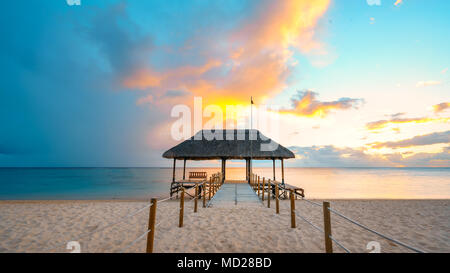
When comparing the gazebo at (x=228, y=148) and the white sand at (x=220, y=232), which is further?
the gazebo at (x=228, y=148)

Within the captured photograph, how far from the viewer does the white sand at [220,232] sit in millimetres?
4156

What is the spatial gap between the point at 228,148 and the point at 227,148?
8cm

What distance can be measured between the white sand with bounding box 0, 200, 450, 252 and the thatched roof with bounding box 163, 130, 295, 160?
6.48 metres

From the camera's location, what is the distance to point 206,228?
5.14m

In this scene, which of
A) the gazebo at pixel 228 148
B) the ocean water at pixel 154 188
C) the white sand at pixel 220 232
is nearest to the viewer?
the white sand at pixel 220 232

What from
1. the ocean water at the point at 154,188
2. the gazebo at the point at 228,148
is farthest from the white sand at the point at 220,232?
the ocean water at the point at 154,188

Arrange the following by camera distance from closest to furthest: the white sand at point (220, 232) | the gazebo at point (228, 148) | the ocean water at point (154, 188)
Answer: the white sand at point (220, 232), the gazebo at point (228, 148), the ocean water at point (154, 188)

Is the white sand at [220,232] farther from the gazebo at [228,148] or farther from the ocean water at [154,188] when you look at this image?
the ocean water at [154,188]

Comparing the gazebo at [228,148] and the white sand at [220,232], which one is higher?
the gazebo at [228,148]

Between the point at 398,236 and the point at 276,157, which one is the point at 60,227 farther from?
the point at 276,157

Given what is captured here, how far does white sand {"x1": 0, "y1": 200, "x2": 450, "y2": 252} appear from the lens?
4.16 metres

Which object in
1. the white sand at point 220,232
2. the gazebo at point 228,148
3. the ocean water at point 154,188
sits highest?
the gazebo at point 228,148
